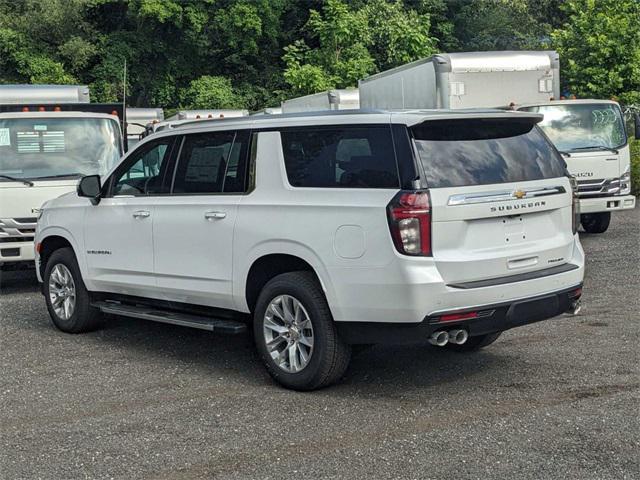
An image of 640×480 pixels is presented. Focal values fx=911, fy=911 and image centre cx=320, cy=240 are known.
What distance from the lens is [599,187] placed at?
46.0 ft

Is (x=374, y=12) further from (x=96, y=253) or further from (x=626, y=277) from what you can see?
(x=96, y=253)

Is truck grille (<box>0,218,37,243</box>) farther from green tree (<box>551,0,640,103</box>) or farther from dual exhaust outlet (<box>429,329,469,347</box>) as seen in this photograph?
green tree (<box>551,0,640,103</box>)

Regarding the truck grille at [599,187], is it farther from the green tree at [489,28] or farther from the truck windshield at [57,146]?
the green tree at [489,28]

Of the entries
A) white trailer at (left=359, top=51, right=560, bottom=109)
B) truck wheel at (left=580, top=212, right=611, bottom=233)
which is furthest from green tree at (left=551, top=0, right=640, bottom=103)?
white trailer at (left=359, top=51, right=560, bottom=109)

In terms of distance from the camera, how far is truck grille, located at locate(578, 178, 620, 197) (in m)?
13.9

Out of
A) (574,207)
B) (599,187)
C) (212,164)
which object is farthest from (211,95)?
(574,207)

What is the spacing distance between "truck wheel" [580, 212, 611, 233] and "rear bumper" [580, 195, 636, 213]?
81 cm

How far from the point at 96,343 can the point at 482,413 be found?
394 cm

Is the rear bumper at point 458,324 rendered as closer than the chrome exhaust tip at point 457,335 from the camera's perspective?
Yes

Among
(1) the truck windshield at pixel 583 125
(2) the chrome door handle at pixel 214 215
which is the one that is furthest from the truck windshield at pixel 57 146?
(1) the truck windshield at pixel 583 125

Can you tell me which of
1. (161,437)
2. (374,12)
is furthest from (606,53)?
(161,437)

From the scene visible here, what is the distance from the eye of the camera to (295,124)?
6598mm

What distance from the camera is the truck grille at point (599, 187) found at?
13.9 metres

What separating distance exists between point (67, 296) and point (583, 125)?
8.87m
